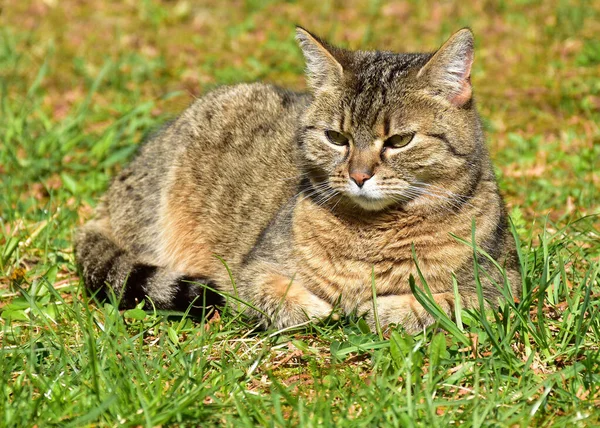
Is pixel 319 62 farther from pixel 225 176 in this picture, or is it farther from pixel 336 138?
pixel 225 176

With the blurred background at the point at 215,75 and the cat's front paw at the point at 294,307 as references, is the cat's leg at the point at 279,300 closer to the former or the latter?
the cat's front paw at the point at 294,307

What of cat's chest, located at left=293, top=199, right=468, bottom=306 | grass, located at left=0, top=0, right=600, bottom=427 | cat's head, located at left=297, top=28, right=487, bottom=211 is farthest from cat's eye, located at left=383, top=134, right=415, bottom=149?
grass, located at left=0, top=0, right=600, bottom=427

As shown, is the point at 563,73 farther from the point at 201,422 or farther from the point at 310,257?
the point at 201,422

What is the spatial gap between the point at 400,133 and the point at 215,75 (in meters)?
3.65

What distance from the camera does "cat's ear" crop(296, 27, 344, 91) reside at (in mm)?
3568

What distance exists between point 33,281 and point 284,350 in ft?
4.52

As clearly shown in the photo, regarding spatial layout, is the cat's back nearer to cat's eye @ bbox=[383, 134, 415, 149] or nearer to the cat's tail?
the cat's tail

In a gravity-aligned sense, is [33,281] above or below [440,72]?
below

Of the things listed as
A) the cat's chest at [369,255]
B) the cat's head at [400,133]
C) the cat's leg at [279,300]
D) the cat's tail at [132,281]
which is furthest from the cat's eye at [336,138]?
the cat's tail at [132,281]

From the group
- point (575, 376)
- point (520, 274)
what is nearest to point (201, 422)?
point (575, 376)

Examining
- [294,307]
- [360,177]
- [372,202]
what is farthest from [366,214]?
[294,307]

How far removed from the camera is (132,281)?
3.93m

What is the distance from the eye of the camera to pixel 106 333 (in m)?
3.19

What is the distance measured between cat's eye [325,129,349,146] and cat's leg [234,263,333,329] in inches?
24.9
